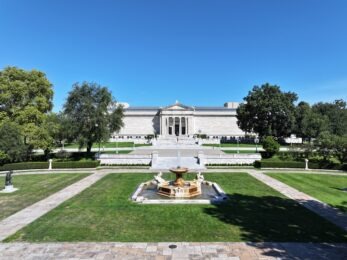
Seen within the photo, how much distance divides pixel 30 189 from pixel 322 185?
21970mm

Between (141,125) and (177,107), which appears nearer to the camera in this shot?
(177,107)

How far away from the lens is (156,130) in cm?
10456

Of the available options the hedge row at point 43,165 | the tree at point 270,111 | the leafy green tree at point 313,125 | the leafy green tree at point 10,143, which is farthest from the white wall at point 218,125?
the leafy green tree at point 10,143

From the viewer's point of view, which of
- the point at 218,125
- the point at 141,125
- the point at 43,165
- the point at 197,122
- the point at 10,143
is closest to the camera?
the point at 43,165

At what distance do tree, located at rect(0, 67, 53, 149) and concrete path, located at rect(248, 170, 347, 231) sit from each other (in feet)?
88.2

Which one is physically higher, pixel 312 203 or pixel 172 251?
pixel 312 203

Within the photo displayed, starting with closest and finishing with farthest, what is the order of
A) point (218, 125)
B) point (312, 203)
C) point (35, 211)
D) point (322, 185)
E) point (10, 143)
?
1. point (35, 211)
2. point (312, 203)
3. point (322, 185)
4. point (10, 143)
5. point (218, 125)

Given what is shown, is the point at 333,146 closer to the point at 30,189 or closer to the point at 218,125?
the point at 30,189

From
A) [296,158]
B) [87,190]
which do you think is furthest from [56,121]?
[296,158]

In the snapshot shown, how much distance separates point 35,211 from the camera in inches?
551

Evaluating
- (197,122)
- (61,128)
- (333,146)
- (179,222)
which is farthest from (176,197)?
(197,122)

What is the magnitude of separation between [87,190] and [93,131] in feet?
56.1

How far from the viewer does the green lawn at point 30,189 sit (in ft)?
49.2

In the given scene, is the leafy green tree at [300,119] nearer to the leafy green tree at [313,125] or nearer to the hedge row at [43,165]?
the leafy green tree at [313,125]
